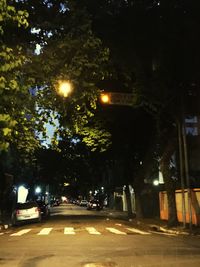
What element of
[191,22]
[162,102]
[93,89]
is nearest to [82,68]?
[93,89]

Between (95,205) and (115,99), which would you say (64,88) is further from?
(95,205)

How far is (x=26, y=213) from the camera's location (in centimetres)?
3578

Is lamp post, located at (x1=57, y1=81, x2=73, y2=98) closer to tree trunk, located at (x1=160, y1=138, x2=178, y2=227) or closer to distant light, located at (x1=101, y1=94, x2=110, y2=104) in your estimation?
distant light, located at (x1=101, y1=94, x2=110, y2=104)

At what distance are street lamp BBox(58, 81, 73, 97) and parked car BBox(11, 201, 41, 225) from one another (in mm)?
24552

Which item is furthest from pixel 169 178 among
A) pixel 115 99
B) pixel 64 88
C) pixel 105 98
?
pixel 64 88

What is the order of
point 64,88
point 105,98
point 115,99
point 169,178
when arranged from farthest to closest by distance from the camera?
point 169,178, point 115,99, point 105,98, point 64,88

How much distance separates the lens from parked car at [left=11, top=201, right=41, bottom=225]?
35594 mm

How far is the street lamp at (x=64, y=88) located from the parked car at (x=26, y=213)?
2455cm

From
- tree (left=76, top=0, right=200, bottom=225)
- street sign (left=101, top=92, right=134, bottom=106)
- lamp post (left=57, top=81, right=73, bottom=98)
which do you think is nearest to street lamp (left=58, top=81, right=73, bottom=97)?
lamp post (left=57, top=81, right=73, bottom=98)

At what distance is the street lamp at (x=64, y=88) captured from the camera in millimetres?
11750

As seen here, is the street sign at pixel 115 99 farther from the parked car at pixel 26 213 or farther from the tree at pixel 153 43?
the parked car at pixel 26 213

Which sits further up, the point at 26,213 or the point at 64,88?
the point at 64,88

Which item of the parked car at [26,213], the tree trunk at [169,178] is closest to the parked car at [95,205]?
the parked car at [26,213]

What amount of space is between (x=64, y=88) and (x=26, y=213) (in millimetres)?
25036
